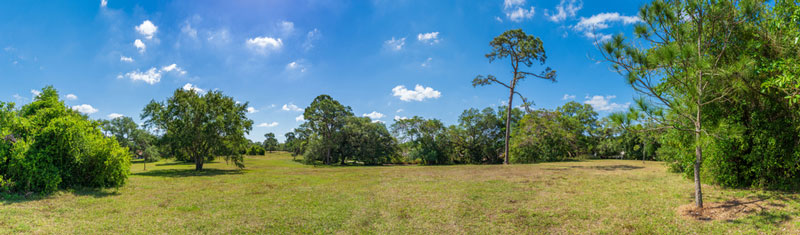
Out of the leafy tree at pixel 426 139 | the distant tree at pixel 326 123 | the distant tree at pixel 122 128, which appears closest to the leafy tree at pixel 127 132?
the distant tree at pixel 122 128

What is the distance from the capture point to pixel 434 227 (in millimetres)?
6828

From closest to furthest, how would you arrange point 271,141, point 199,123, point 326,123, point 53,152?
point 53,152
point 199,123
point 326,123
point 271,141

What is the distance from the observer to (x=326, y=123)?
4162cm

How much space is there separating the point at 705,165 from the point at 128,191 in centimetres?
2004

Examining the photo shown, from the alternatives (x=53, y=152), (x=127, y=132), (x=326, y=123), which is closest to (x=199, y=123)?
(x=53, y=152)

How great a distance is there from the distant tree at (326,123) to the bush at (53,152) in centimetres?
2858

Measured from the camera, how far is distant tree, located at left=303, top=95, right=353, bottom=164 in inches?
1606

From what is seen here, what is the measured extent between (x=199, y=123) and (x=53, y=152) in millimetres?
15021

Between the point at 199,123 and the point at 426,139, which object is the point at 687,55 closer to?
the point at 199,123

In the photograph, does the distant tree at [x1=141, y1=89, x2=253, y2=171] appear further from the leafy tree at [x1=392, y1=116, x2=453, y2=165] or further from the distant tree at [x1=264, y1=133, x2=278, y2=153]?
the distant tree at [x1=264, y1=133, x2=278, y2=153]

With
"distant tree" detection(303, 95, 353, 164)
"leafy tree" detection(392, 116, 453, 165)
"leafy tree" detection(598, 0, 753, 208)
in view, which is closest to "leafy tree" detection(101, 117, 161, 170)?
"distant tree" detection(303, 95, 353, 164)

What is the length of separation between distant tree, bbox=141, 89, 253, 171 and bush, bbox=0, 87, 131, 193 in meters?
12.0

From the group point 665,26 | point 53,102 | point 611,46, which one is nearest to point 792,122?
point 665,26

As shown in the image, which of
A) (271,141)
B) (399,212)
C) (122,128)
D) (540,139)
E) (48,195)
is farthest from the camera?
(271,141)
